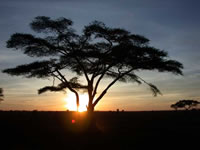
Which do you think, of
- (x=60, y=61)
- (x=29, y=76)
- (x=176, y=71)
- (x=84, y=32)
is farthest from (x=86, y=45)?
(x=176, y=71)

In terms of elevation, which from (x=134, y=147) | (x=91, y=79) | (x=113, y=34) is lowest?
(x=134, y=147)

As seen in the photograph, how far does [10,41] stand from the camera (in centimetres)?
2181

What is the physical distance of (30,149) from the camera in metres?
13.1

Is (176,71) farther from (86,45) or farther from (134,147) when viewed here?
(134,147)

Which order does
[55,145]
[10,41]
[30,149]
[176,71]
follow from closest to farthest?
1. [30,149]
2. [55,145]
3. [10,41]
4. [176,71]

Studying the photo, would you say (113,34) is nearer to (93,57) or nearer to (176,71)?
(93,57)

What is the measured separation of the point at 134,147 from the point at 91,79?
30.3 ft

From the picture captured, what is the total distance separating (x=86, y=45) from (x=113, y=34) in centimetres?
240

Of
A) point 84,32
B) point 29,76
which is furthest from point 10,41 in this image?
point 84,32

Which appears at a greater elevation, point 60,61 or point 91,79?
point 60,61

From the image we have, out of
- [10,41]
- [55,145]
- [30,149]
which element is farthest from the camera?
[10,41]

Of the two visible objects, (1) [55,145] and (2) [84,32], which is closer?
(1) [55,145]

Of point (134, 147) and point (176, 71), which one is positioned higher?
point (176, 71)

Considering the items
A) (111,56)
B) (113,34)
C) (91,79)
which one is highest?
(113,34)
